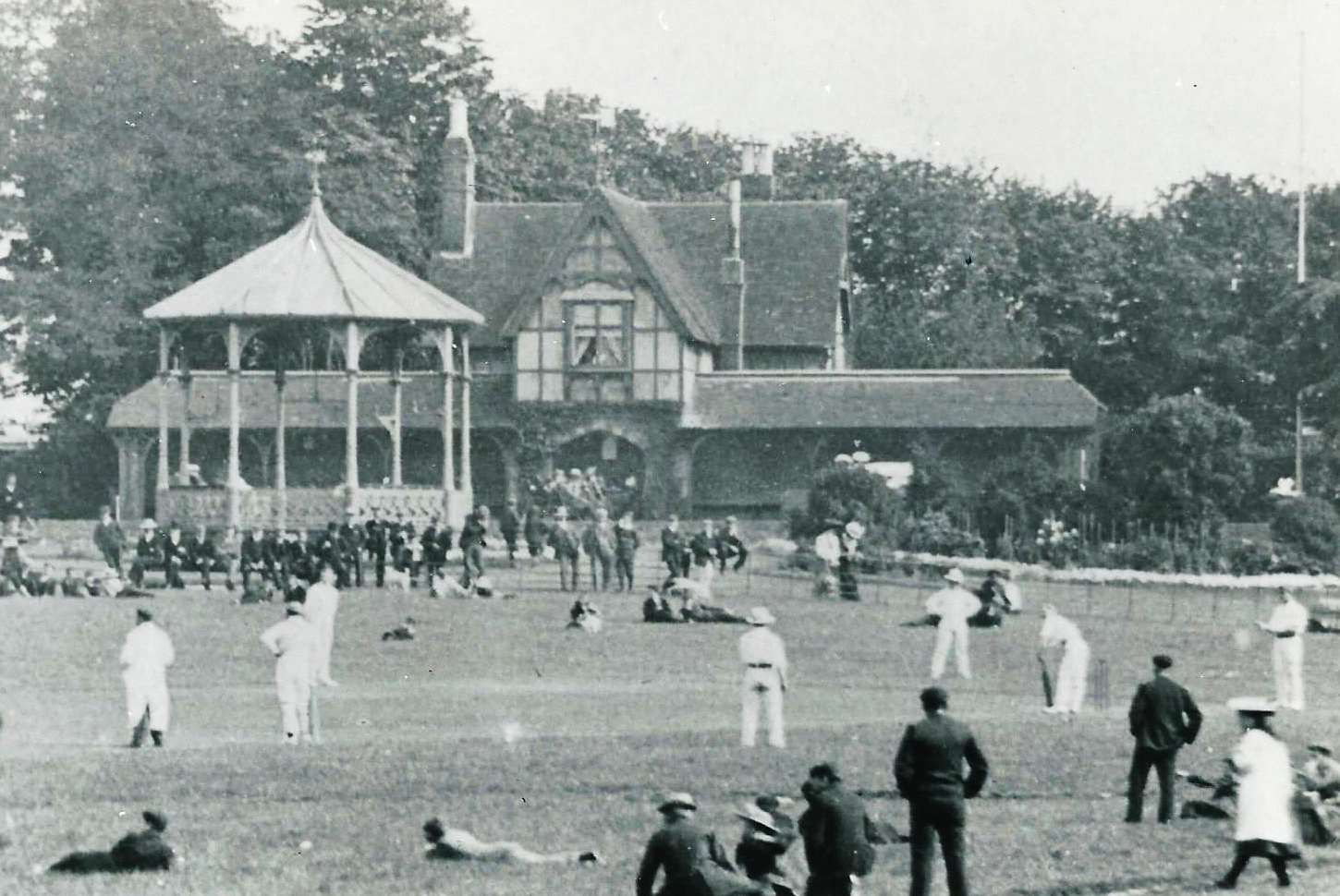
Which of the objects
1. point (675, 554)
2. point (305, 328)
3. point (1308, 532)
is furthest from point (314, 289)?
point (1308, 532)

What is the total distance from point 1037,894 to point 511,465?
45291 mm

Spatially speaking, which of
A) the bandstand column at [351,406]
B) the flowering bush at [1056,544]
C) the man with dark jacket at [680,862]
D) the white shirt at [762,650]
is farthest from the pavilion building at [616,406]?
the man with dark jacket at [680,862]

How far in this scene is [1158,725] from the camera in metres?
19.7

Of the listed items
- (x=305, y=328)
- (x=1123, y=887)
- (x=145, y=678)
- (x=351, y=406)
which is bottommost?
(x=1123, y=887)

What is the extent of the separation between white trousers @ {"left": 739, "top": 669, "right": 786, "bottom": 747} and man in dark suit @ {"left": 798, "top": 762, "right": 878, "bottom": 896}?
8448 mm

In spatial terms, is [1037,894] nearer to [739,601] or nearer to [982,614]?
[982,614]

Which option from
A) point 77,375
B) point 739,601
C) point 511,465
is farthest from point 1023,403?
point 77,375

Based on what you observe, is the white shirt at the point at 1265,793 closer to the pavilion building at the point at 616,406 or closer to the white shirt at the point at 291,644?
the white shirt at the point at 291,644

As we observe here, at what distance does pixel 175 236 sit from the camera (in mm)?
65875

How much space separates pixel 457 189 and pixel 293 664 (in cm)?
4280

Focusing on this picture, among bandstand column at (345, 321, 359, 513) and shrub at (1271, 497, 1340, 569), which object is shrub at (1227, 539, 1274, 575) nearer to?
shrub at (1271, 497, 1340, 569)

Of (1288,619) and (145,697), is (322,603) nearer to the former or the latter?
(145,697)

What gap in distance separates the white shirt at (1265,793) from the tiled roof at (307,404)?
44003 millimetres

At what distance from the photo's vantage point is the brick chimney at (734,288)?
65.4m
